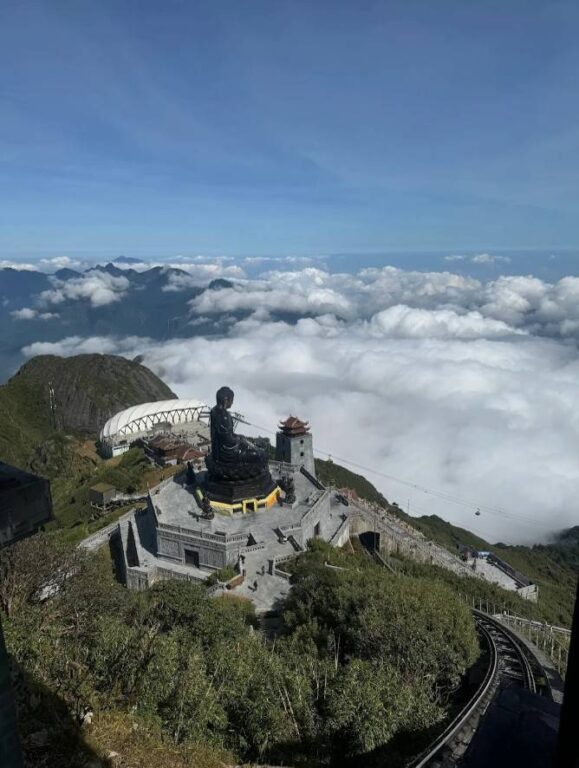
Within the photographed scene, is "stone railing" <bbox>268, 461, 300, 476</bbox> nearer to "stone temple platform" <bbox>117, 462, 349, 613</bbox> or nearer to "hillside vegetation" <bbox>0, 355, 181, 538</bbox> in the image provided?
"stone temple platform" <bbox>117, 462, 349, 613</bbox>

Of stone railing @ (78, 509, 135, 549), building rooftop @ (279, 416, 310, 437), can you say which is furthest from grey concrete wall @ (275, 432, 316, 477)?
stone railing @ (78, 509, 135, 549)

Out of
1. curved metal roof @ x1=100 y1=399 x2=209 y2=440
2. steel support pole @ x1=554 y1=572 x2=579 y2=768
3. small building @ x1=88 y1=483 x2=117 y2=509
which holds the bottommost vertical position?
curved metal roof @ x1=100 y1=399 x2=209 y2=440

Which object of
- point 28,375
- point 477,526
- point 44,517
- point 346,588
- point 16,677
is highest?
point 44,517

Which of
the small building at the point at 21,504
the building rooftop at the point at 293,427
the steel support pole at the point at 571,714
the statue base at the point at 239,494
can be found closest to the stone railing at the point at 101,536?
the statue base at the point at 239,494

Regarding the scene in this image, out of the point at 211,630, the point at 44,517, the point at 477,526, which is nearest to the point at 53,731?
the point at 44,517

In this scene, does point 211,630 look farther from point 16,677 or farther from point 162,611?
point 16,677

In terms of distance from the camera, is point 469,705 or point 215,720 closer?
point 215,720

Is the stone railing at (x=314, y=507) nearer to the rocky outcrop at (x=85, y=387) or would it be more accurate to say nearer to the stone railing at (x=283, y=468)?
the stone railing at (x=283, y=468)
